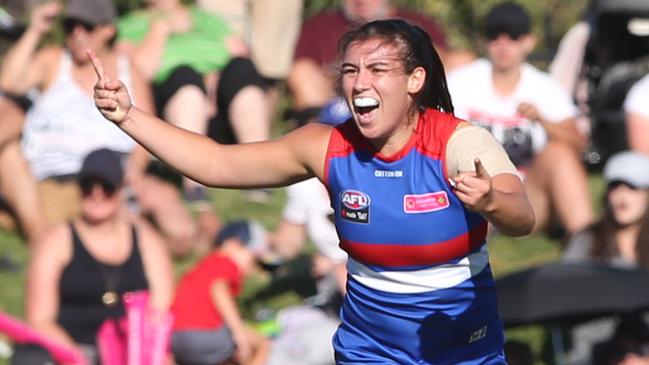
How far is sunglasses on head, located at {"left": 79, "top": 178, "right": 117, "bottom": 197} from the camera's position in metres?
7.71

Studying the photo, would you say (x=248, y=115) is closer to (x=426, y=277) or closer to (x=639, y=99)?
(x=639, y=99)

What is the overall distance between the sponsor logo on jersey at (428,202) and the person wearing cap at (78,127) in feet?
14.3

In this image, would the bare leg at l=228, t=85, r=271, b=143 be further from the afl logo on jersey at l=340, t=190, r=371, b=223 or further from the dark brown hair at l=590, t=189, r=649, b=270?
the afl logo on jersey at l=340, t=190, r=371, b=223

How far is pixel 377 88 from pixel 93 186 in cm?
339

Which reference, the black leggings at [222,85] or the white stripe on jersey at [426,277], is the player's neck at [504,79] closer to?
the black leggings at [222,85]

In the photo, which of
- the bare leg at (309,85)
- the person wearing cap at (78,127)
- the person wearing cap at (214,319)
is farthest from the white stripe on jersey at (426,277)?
the bare leg at (309,85)

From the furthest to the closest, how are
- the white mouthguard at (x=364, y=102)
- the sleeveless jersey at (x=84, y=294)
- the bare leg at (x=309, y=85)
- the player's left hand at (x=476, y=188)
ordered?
1. the bare leg at (x=309, y=85)
2. the sleeveless jersey at (x=84, y=294)
3. the white mouthguard at (x=364, y=102)
4. the player's left hand at (x=476, y=188)

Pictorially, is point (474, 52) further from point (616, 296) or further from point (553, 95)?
point (616, 296)

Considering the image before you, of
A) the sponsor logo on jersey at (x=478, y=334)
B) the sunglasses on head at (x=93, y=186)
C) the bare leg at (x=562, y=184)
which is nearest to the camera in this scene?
the sponsor logo on jersey at (x=478, y=334)

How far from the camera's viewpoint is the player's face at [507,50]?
8977 mm

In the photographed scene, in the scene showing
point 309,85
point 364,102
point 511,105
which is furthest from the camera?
point 309,85

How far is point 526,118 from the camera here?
28.6 ft

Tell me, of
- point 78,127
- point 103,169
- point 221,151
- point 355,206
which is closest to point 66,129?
point 78,127

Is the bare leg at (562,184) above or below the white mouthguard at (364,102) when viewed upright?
below
